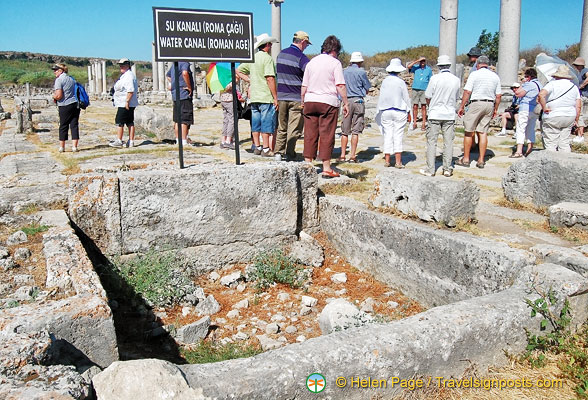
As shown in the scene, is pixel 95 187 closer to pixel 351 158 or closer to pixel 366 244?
pixel 366 244

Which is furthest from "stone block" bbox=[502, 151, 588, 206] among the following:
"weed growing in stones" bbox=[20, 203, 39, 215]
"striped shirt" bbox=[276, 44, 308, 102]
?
"weed growing in stones" bbox=[20, 203, 39, 215]

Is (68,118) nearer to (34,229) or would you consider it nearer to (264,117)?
(264,117)

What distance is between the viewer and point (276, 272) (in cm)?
471

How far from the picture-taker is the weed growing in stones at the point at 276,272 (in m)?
4.71

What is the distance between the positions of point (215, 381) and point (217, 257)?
286cm

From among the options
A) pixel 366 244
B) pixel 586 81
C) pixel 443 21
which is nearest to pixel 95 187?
pixel 366 244

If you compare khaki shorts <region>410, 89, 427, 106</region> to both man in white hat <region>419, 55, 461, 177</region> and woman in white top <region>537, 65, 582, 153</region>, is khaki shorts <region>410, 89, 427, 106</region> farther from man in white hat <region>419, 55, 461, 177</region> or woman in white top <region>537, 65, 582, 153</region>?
woman in white top <region>537, 65, 582, 153</region>

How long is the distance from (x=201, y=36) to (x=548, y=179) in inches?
151

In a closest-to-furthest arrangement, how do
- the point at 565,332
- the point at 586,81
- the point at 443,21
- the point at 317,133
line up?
the point at 565,332
the point at 317,133
the point at 586,81
the point at 443,21

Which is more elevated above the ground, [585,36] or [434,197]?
[585,36]

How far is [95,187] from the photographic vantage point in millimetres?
4520

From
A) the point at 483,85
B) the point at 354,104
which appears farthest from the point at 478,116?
the point at 354,104

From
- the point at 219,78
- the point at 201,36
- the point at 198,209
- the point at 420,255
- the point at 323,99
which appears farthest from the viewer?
the point at 219,78

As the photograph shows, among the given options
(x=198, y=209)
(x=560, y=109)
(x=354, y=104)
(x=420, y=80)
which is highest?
(x=420, y=80)
